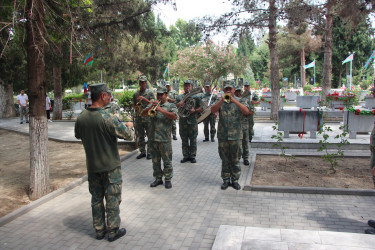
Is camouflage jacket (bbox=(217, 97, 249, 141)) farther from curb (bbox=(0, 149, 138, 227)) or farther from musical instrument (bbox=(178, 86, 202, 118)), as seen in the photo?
curb (bbox=(0, 149, 138, 227))

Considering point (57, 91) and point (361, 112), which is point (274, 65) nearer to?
point (361, 112)

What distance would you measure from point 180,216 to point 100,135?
1927 mm

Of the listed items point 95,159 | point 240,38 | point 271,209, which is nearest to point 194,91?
point 271,209

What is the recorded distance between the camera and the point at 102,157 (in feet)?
13.7

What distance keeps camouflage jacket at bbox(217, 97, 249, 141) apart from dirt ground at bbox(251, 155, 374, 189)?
4.17ft

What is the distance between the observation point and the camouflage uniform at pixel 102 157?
4137 mm

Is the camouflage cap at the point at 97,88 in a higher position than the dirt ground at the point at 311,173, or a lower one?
higher

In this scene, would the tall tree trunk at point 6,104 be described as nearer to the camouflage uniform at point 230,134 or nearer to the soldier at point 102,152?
the camouflage uniform at point 230,134

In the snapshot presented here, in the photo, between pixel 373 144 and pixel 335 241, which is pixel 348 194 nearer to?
pixel 373 144

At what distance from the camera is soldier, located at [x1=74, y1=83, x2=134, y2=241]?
4141 mm

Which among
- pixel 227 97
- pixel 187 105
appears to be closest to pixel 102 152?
pixel 227 97

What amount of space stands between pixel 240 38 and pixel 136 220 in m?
11.6

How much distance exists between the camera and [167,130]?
6449 mm

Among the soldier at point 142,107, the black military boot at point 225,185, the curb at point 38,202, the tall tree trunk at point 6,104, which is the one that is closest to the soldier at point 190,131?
the soldier at point 142,107
